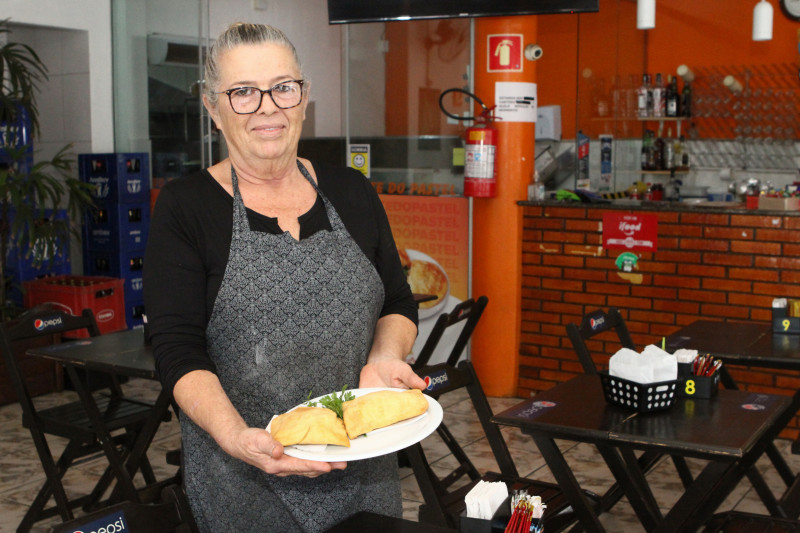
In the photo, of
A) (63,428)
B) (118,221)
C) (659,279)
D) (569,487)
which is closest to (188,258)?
(569,487)

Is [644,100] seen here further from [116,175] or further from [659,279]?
[116,175]

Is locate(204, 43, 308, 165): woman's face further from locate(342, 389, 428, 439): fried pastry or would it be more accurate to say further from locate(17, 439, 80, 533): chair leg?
locate(17, 439, 80, 533): chair leg

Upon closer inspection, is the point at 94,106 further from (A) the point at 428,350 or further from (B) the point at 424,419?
(B) the point at 424,419

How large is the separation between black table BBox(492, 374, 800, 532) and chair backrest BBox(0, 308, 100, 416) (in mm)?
2046

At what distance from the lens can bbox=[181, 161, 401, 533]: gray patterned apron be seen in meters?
1.70

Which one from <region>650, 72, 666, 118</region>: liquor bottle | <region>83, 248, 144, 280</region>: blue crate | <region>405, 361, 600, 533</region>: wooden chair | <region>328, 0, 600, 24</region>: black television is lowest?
<region>405, 361, 600, 533</region>: wooden chair

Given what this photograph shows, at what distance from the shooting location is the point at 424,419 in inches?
65.8

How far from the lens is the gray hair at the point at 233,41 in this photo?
5.44 ft

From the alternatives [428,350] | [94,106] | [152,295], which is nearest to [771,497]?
[428,350]

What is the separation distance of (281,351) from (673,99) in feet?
23.3

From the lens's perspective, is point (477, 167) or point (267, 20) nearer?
point (477, 167)

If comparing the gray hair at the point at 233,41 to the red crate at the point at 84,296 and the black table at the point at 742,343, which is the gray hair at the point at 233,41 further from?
the red crate at the point at 84,296

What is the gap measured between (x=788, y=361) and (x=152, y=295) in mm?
2690

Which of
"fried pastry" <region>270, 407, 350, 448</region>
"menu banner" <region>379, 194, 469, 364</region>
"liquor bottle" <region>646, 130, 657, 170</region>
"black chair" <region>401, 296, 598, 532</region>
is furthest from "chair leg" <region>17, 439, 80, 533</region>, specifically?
"liquor bottle" <region>646, 130, 657, 170</region>
